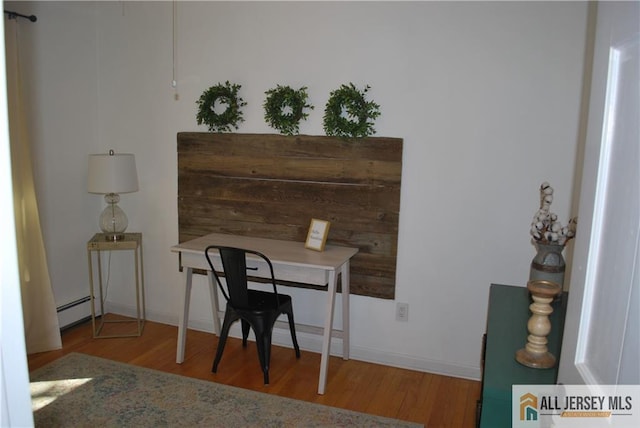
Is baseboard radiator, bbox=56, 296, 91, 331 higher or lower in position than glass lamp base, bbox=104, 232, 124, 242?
lower

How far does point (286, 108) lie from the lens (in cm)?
337

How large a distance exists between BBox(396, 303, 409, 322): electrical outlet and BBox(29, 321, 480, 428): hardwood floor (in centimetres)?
34

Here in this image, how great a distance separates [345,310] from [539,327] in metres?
Result: 1.89

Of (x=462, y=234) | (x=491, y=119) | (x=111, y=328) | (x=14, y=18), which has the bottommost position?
(x=111, y=328)

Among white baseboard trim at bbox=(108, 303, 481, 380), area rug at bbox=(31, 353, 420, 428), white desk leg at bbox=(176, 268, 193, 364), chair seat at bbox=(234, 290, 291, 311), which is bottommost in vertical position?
area rug at bbox=(31, 353, 420, 428)

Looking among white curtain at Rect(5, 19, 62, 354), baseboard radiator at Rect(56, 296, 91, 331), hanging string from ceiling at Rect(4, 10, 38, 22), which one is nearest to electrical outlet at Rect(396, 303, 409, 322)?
white curtain at Rect(5, 19, 62, 354)

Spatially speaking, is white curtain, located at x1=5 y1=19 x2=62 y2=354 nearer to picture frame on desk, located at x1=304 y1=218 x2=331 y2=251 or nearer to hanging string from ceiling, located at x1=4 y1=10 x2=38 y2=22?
hanging string from ceiling, located at x1=4 y1=10 x2=38 y2=22

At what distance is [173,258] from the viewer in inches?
153

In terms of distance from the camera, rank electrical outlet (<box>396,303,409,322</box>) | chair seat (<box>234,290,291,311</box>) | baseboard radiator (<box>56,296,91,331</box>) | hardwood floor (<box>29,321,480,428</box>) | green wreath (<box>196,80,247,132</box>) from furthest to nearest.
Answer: baseboard radiator (<box>56,296,91,331</box>) → green wreath (<box>196,80,247,132</box>) → electrical outlet (<box>396,303,409,322</box>) → chair seat (<box>234,290,291,311</box>) → hardwood floor (<box>29,321,480,428</box>)

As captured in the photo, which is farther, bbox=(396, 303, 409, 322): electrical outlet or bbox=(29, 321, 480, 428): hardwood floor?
bbox=(396, 303, 409, 322): electrical outlet

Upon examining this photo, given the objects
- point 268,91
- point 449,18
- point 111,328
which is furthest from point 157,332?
point 449,18

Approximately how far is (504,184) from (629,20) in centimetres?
218

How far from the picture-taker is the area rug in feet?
8.69

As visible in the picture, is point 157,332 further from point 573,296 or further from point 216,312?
point 573,296
